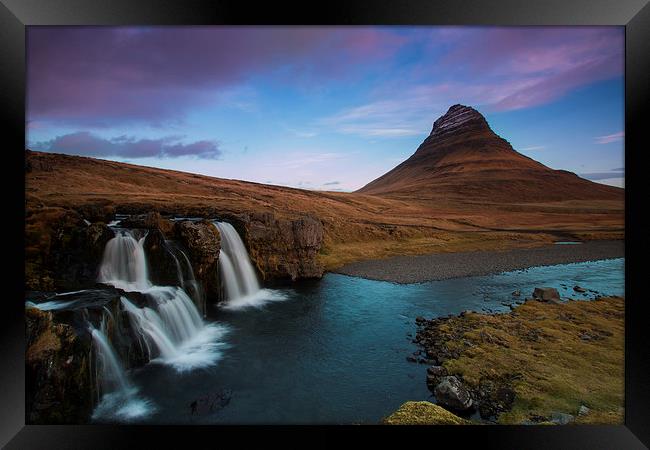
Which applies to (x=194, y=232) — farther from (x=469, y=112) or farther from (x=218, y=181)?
(x=469, y=112)

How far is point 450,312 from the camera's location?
11914mm

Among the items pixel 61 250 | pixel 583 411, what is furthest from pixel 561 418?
pixel 61 250

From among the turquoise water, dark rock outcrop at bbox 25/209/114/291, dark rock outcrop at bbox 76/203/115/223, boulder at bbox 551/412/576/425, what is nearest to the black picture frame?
boulder at bbox 551/412/576/425

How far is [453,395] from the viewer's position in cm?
651

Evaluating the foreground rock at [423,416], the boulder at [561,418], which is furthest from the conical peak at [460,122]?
the foreground rock at [423,416]

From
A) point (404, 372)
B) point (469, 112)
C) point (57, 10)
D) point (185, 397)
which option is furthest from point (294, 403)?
point (469, 112)

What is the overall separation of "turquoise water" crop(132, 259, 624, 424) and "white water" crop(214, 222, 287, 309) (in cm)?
81

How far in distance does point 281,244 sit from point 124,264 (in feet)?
26.1

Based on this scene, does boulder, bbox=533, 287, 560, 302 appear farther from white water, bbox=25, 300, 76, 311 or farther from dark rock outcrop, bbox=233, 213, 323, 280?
white water, bbox=25, 300, 76, 311

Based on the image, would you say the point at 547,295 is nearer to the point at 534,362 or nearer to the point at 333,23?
the point at 534,362

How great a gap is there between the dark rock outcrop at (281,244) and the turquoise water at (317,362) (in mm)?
2032

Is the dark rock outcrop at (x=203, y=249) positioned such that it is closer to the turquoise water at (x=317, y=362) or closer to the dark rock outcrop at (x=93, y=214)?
the turquoise water at (x=317, y=362)

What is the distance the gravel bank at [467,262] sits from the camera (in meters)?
17.7

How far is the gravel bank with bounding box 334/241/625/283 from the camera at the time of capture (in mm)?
17719
